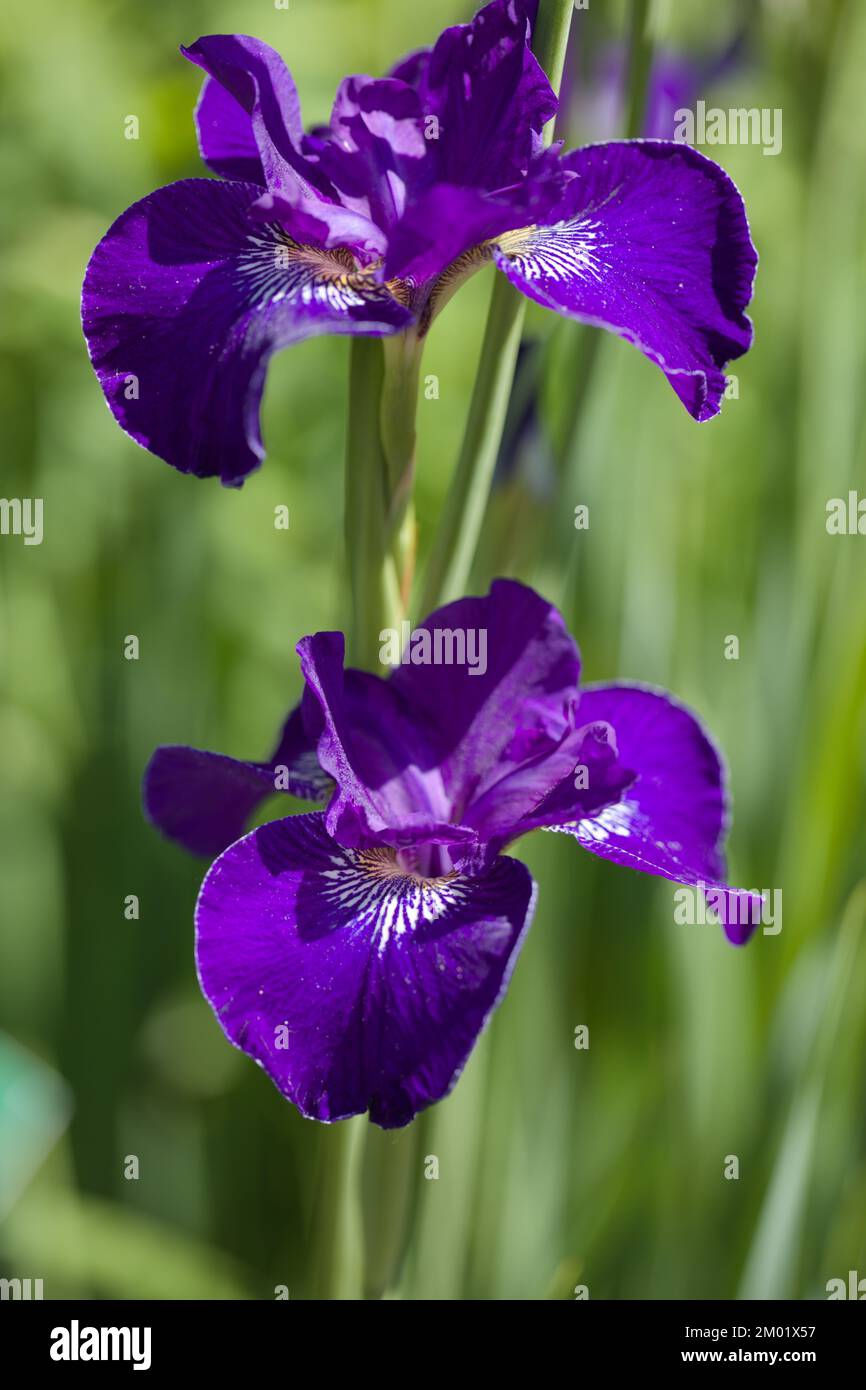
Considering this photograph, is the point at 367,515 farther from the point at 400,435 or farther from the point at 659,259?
the point at 659,259

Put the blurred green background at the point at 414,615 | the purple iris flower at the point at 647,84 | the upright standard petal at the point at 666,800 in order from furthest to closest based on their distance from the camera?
the blurred green background at the point at 414,615 < the purple iris flower at the point at 647,84 < the upright standard petal at the point at 666,800

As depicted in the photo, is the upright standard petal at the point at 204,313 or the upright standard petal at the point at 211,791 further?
the upright standard petal at the point at 211,791

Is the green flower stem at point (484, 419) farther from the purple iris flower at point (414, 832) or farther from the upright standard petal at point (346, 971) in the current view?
the upright standard petal at point (346, 971)

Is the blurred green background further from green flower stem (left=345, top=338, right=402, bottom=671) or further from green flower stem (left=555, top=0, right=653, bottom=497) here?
green flower stem (left=345, top=338, right=402, bottom=671)

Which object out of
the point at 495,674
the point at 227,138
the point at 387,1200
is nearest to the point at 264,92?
the point at 227,138

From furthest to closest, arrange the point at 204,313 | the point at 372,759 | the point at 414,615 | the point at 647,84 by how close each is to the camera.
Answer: the point at 414,615
the point at 647,84
the point at 372,759
the point at 204,313

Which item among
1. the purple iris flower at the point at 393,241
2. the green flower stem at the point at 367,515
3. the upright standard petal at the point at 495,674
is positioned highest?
the purple iris flower at the point at 393,241

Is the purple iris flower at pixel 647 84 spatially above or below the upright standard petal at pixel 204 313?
above

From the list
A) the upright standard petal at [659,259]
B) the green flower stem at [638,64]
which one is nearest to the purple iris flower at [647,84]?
the green flower stem at [638,64]
